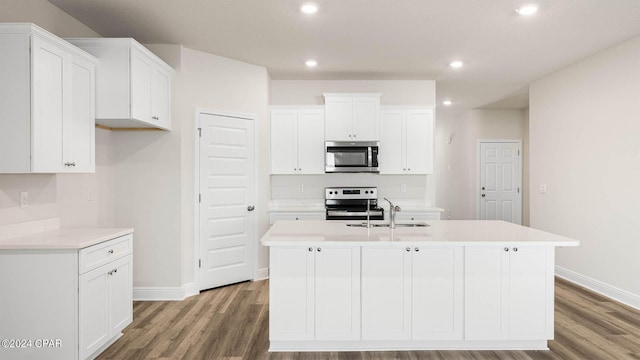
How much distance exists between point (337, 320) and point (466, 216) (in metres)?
5.95

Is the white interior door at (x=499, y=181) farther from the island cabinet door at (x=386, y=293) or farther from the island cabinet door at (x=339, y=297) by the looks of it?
the island cabinet door at (x=339, y=297)

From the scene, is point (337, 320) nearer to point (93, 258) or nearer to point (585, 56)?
point (93, 258)

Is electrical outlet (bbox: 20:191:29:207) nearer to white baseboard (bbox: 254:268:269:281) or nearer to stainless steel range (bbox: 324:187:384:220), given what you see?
white baseboard (bbox: 254:268:269:281)

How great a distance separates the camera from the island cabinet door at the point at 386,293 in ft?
8.73

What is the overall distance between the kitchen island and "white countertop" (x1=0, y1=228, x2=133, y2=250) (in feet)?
4.11

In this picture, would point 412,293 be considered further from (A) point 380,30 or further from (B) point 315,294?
(A) point 380,30

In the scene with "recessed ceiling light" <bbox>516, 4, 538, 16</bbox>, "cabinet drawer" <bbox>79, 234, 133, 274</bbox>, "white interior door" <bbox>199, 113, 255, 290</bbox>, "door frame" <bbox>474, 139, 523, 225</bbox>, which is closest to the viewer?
"cabinet drawer" <bbox>79, 234, 133, 274</bbox>

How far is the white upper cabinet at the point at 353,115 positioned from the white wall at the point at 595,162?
246cm

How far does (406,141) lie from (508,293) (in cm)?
281

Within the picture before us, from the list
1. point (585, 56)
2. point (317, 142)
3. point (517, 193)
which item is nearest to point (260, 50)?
point (317, 142)

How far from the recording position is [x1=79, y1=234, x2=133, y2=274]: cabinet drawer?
2373 millimetres

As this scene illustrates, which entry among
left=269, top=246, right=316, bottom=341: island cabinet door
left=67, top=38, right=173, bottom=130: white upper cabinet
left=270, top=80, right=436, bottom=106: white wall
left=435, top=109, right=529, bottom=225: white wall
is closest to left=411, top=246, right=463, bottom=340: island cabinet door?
left=269, top=246, right=316, bottom=341: island cabinet door

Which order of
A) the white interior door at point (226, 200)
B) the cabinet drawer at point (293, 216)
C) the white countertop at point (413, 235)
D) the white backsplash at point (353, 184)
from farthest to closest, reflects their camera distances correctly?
the white backsplash at point (353, 184) < the cabinet drawer at point (293, 216) < the white interior door at point (226, 200) < the white countertop at point (413, 235)

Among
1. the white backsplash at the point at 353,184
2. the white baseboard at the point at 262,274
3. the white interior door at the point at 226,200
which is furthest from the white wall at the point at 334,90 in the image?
the white baseboard at the point at 262,274
